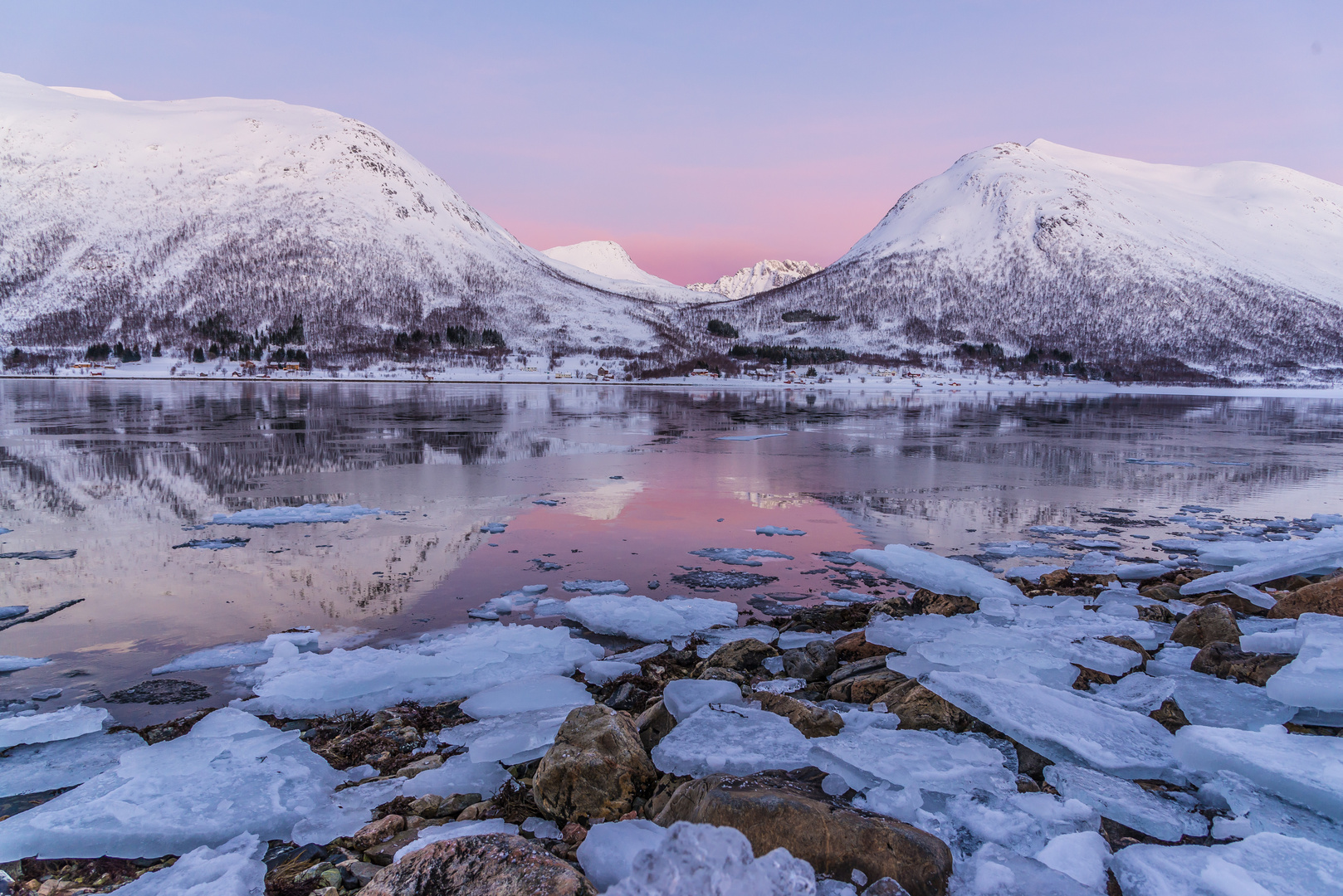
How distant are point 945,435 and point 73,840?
1000 inches

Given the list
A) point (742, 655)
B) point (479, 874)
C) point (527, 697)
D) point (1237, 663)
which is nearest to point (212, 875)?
point (479, 874)

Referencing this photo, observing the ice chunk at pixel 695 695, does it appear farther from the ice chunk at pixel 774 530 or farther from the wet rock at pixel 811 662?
the ice chunk at pixel 774 530

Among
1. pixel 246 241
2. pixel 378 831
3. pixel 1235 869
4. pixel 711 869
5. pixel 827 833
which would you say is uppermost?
pixel 246 241

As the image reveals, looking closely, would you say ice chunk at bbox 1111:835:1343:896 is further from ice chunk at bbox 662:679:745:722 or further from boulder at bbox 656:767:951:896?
ice chunk at bbox 662:679:745:722

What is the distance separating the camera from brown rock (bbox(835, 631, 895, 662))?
560 centimetres

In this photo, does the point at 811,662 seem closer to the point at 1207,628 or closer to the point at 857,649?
the point at 857,649

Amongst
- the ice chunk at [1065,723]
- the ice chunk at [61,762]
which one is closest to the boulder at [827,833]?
the ice chunk at [1065,723]

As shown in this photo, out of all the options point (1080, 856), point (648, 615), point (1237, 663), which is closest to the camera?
point (1080, 856)

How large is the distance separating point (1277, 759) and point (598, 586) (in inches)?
228

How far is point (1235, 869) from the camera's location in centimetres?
293

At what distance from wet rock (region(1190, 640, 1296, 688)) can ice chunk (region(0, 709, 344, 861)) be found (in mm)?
5949

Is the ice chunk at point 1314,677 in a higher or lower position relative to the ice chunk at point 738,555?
higher

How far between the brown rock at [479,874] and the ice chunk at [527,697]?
6.41ft

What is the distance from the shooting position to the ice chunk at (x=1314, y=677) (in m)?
4.09
